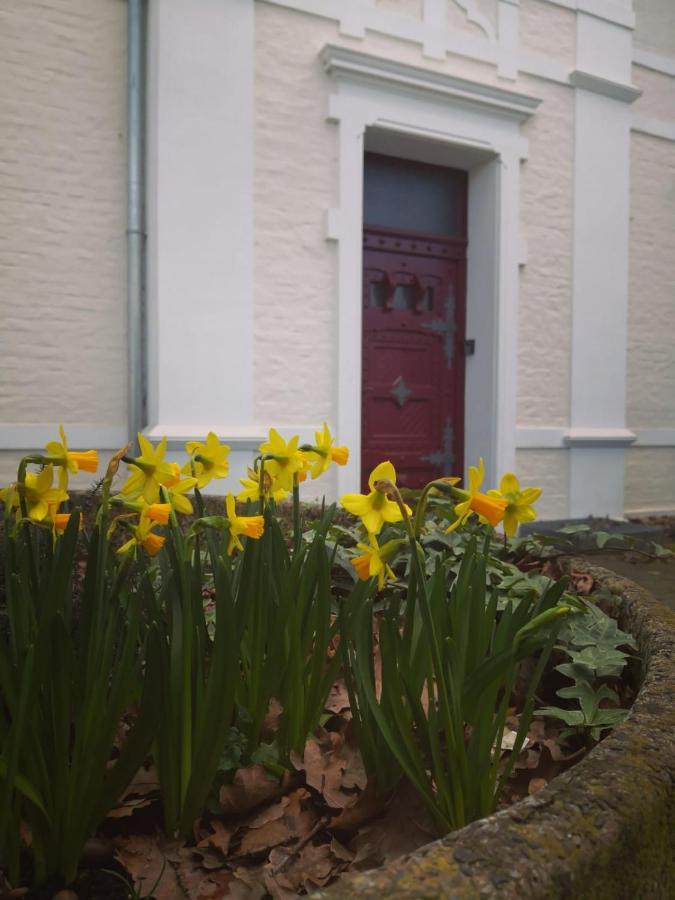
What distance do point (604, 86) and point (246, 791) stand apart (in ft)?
21.7

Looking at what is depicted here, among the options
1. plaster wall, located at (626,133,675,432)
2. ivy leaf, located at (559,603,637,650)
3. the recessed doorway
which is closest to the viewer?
ivy leaf, located at (559,603,637,650)

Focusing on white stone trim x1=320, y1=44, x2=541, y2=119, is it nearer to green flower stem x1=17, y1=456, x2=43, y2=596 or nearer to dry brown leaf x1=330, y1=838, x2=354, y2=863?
green flower stem x1=17, y1=456, x2=43, y2=596

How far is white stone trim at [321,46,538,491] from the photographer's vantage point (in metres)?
4.99

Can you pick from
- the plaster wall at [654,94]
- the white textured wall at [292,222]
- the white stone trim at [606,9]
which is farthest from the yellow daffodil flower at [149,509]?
the plaster wall at [654,94]

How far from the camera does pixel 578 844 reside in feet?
2.09

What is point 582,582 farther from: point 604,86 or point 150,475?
point 604,86

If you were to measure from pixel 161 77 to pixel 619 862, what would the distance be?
4881 mm

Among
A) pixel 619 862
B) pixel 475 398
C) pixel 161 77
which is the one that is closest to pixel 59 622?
pixel 619 862

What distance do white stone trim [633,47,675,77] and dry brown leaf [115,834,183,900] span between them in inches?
290

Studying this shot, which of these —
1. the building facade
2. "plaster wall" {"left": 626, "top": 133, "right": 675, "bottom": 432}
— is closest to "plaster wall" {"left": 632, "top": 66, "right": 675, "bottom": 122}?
the building facade

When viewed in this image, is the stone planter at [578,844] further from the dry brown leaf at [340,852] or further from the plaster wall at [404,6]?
the plaster wall at [404,6]

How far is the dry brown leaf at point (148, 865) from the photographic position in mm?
917

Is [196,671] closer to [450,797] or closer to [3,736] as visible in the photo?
[3,736]

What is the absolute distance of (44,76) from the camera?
4.33 m
